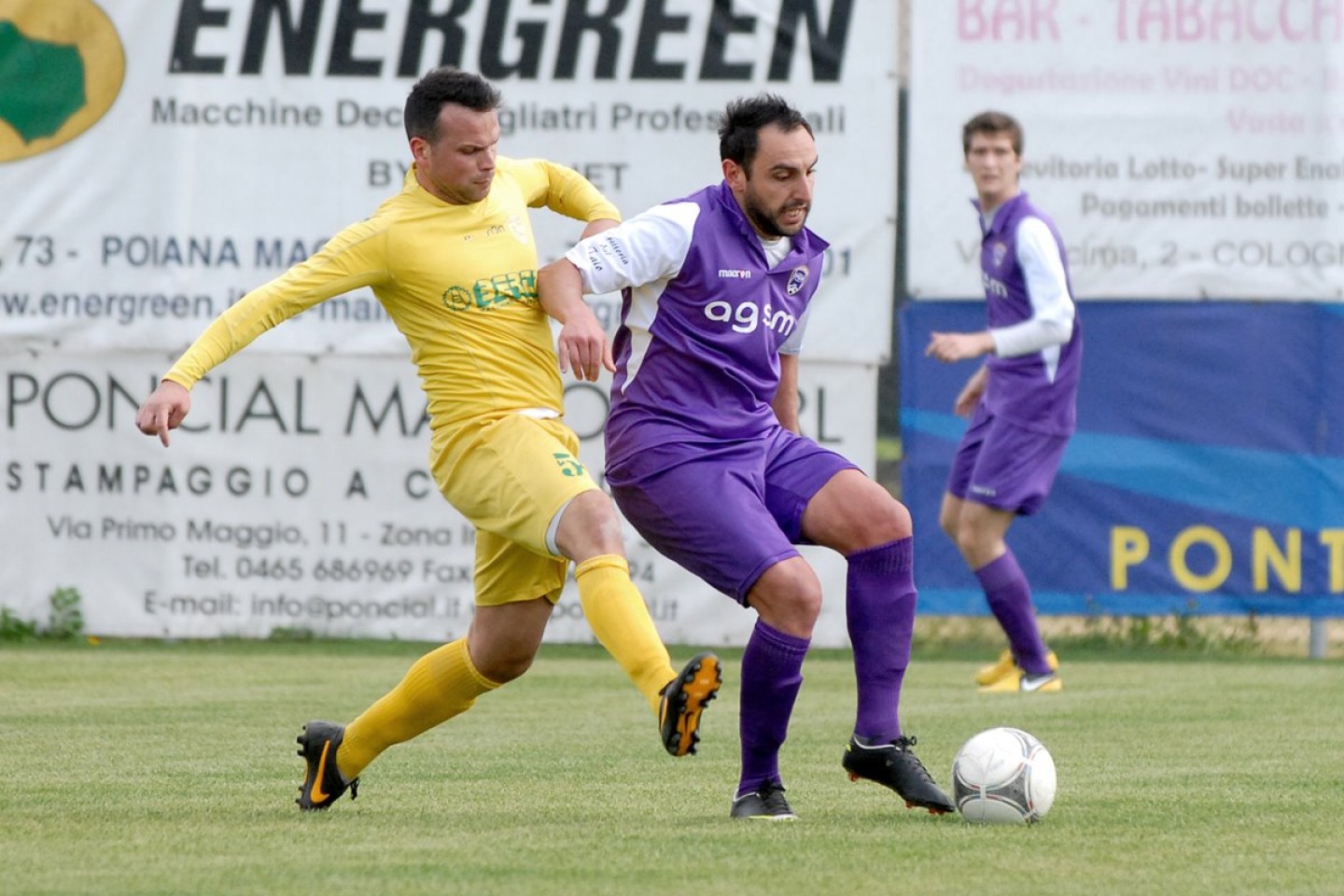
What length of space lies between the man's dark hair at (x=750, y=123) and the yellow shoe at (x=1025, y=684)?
181 inches

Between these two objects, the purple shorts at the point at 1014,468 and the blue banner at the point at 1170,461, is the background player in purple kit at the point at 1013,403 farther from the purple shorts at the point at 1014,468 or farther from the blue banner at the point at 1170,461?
the blue banner at the point at 1170,461

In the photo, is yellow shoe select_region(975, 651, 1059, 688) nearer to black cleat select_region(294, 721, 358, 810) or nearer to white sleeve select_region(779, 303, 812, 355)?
white sleeve select_region(779, 303, 812, 355)

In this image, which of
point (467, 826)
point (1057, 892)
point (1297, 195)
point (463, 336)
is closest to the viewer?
point (1057, 892)

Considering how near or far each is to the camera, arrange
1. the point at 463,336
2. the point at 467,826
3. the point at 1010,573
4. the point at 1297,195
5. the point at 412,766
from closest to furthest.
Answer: the point at 467,826 → the point at 463,336 → the point at 412,766 → the point at 1010,573 → the point at 1297,195

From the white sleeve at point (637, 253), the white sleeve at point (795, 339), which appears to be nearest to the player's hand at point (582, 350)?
the white sleeve at point (637, 253)

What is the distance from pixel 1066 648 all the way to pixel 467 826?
23.0 ft

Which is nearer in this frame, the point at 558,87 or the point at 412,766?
the point at 412,766

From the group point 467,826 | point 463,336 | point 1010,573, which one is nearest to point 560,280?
point 463,336

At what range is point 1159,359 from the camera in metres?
11.5

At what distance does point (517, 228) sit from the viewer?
19.9ft

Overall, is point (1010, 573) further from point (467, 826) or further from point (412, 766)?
point (467, 826)

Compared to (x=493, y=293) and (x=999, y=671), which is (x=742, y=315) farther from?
(x=999, y=671)

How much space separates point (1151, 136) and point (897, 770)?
6942 millimetres

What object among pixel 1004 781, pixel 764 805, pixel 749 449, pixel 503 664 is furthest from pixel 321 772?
pixel 1004 781
